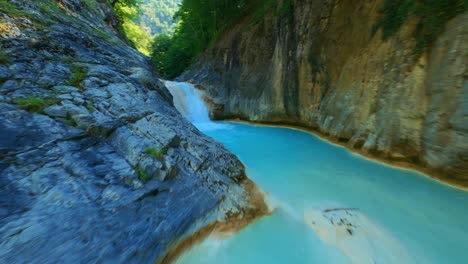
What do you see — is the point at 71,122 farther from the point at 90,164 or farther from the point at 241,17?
the point at 241,17

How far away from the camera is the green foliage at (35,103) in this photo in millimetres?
2238

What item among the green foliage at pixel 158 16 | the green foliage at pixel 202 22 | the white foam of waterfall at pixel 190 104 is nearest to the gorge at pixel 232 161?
the green foliage at pixel 202 22

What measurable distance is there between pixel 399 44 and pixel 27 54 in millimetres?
6379

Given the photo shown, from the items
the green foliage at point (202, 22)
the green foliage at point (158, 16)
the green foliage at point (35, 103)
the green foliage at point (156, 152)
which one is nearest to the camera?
the green foliage at point (35, 103)

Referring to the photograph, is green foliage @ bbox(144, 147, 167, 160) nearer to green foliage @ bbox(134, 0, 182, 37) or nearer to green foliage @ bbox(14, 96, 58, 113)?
green foliage @ bbox(14, 96, 58, 113)

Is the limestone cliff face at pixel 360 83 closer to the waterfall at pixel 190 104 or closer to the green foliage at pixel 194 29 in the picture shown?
the waterfall at pixel 190 104

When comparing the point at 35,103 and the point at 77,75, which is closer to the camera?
the point at 35,103

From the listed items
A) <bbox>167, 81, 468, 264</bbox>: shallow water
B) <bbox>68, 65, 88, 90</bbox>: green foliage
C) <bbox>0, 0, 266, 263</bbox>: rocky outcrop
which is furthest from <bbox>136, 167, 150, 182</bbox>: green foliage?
<bbox>68, 65, 88, 90</bbox>: green foliage

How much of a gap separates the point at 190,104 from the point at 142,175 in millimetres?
9673

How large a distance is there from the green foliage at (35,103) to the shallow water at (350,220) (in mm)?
2250

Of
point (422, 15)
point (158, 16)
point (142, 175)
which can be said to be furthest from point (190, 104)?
point (158, 16)

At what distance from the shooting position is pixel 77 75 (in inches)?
127

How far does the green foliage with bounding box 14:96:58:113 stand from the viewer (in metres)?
2.24

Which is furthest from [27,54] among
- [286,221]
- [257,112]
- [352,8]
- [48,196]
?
[257,112]
